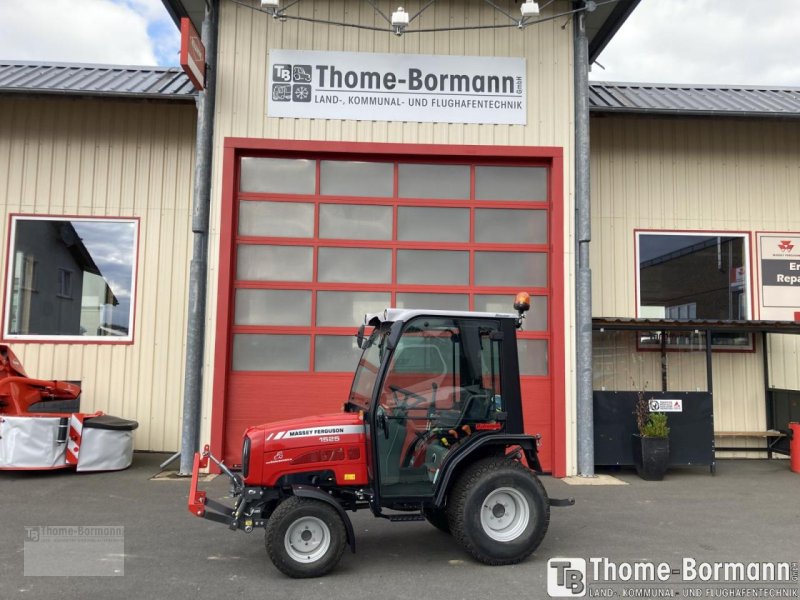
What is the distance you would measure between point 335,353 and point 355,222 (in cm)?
190

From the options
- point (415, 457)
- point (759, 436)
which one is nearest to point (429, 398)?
point (415, 457)

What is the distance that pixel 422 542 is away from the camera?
5.67 meters

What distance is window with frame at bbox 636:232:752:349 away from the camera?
10.5 m

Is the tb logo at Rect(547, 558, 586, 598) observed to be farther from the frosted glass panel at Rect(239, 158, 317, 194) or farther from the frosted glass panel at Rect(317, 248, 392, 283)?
the frosted glass panel at Rect(239, 158, 317, 194)

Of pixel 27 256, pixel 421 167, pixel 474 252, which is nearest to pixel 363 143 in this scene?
pixel 421 167

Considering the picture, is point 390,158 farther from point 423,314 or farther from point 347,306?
point 423,314

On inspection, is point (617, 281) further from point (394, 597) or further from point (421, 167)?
point (394, 597)

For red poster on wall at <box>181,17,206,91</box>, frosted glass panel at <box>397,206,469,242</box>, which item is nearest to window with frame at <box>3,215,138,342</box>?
red poster on wall at <box>181,17,206,91</box>

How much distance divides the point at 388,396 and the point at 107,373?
21.3ft

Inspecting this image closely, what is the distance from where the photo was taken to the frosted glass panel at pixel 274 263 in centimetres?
910

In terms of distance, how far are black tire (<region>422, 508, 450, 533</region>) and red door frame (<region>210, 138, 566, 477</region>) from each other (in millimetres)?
3456

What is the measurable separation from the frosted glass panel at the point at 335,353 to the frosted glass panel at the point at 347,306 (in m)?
0.21

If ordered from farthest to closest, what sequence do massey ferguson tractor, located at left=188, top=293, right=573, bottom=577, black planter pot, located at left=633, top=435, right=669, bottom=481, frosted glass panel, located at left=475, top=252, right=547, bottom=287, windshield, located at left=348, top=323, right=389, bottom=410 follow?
frosted glass panel, located at left=475, top=252, right=547, bottom=287, black planter pot, located at left=633, top=435, right=669, bottom=481, windshield, located at left=348, top=323, right=389, bottom=410, massey ferguson tractor, located at left=188, top=293, right=573, bottom=577

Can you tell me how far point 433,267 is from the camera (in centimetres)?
925
